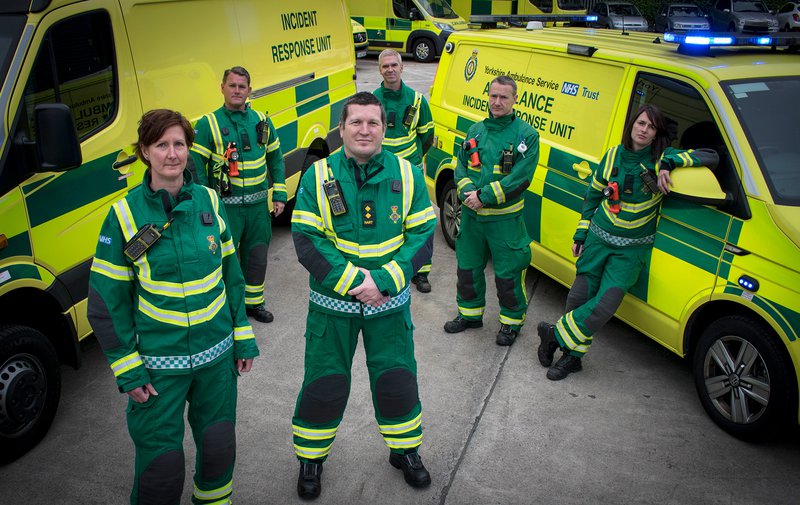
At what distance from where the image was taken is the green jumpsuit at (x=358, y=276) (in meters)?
3.13

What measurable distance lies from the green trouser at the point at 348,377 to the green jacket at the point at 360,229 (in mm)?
100

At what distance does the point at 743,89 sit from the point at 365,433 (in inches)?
113

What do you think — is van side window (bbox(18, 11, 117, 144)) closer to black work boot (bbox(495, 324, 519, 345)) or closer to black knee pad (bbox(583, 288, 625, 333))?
black work boot (bbox(495, 324, 519, 345))

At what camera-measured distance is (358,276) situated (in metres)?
3.06

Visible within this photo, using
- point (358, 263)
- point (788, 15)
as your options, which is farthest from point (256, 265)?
point (788, 15)

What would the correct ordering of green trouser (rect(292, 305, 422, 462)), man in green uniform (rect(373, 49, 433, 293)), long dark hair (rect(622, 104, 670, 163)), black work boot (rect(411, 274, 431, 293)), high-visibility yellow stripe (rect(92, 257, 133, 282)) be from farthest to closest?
1. black work boot (rect(411, 274, 431, 293))
2. man in green uniform (rect(373, 49, 433, 293))
3. long dark hair (rect(622, 104, 670, 163))
4. green trouser (rect(292, 305, 422, 462))
5. high-visibility yellow stripe (rect(92, 257, 133, 282))

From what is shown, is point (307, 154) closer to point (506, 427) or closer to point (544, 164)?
point (544, 164)

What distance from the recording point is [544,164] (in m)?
5.26

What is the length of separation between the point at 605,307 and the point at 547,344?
538 millimetres

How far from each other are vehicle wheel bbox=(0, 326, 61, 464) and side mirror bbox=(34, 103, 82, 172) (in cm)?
89

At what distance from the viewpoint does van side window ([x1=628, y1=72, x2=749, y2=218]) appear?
12.6 ft

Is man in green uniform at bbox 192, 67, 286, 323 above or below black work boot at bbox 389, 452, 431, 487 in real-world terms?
above

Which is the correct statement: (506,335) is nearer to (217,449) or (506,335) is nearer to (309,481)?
(309,481)

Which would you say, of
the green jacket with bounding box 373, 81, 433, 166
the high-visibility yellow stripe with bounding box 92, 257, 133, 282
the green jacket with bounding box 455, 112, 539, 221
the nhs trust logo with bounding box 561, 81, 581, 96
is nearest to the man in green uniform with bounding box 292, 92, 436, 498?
the high-visibility yellow stripe with bounding box 92, 257, 133, 282
